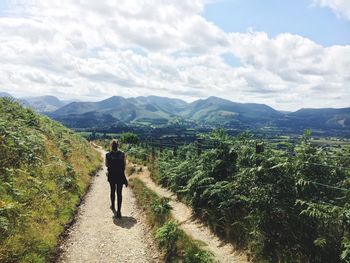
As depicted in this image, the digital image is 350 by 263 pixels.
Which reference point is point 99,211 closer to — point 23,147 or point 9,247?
point 23,147

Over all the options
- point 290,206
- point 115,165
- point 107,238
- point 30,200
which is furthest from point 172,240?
point 30,200

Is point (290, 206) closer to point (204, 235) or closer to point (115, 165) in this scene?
point (204, 235)

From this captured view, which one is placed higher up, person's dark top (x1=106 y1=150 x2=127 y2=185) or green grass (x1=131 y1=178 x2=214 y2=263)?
person's dark top (x1=106 y1=150 x2=127 y2=185)

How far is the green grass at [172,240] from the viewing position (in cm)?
901

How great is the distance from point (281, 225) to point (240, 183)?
2.20 metres

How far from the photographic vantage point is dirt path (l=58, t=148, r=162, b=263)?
10289 millimetres

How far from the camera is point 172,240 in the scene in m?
10.5

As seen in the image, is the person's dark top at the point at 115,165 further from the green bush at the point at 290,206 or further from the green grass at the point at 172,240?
the green bush at the point at 290,206

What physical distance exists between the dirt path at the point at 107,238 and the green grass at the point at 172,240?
37cm

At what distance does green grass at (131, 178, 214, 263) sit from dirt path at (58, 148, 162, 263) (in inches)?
14.5

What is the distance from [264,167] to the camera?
9836 mm

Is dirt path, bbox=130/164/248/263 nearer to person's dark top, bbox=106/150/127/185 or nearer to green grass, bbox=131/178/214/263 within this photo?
green grass, bbox=131/178/214/263

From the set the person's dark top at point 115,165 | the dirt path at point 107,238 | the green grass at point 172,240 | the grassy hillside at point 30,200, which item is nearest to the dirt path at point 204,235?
the green grass at point 172,240

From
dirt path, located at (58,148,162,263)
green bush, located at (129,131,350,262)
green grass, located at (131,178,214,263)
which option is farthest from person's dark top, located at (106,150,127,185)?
green bush, located at (129,131,350,262)
